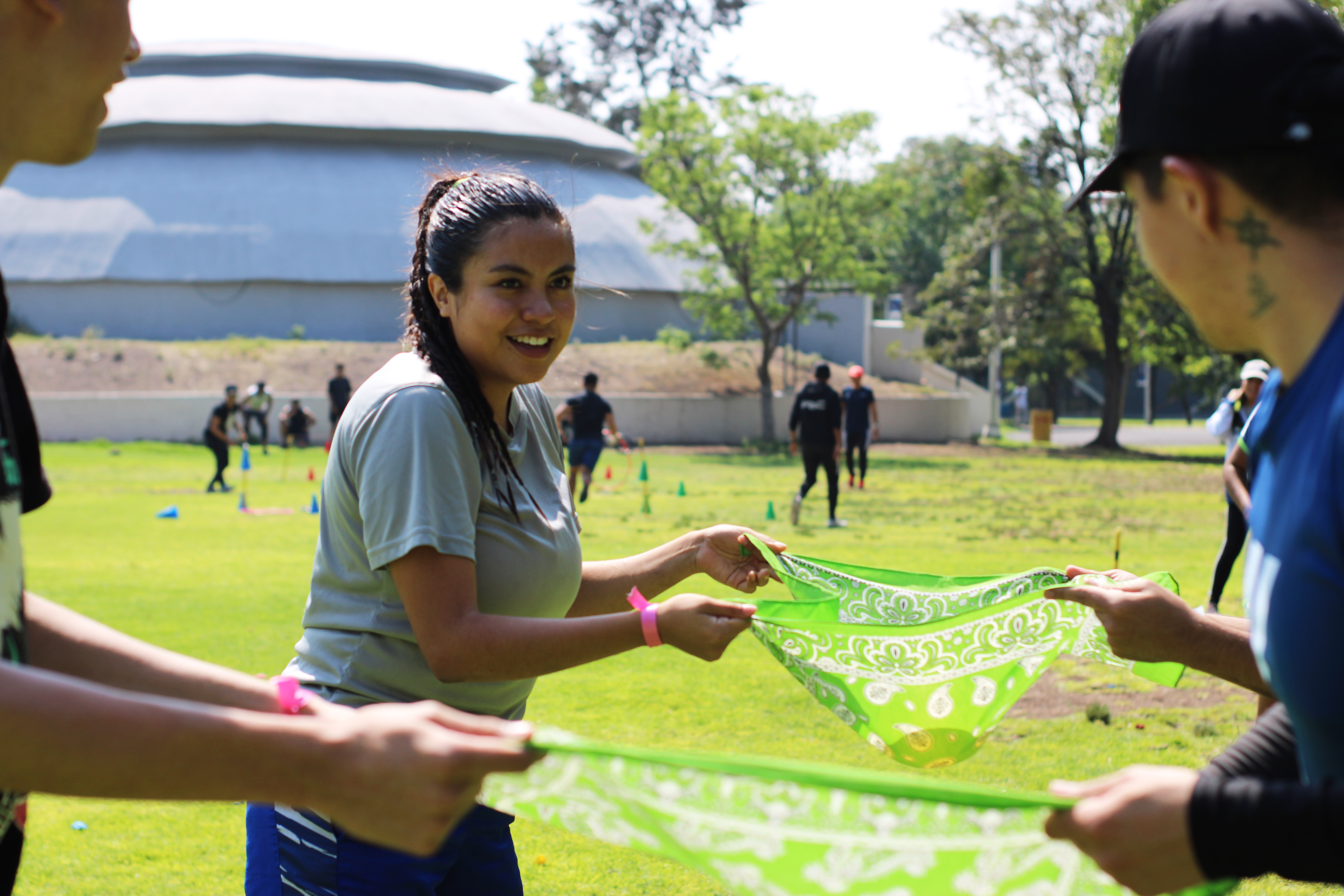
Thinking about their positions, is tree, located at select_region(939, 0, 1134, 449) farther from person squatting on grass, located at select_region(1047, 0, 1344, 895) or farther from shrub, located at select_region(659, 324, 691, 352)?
person squatting on grass, located at select_region(1047, 0, 1344, 895)

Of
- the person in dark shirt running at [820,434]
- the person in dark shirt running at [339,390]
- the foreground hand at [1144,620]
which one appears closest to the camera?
the foreground hand at [1144,620]

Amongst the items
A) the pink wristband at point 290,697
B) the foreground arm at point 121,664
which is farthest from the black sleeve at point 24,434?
the pink wristband at point 290,697

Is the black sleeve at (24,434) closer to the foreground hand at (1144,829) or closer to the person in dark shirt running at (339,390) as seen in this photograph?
the foreground hand at (1144,829)

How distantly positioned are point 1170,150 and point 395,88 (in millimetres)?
59252

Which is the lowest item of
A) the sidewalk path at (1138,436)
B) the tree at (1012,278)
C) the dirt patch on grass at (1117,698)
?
the sidewalk path at (1138,436)

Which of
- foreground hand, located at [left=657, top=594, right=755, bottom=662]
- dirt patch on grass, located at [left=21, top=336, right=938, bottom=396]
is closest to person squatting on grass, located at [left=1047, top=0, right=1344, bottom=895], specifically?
foreground hand, located at [left=657, top=594, right=755, bottom=662]

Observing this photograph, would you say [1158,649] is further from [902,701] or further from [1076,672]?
[1076,672]

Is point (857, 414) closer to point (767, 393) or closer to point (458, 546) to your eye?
point (767, 393)

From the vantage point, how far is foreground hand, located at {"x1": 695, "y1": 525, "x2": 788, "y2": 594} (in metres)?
3.20

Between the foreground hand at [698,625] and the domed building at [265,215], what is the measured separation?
130ft

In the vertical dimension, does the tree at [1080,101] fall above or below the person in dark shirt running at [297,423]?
above

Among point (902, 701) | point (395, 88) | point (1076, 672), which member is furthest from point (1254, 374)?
point (395, 88)

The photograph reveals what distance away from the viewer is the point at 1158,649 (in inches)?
94.3

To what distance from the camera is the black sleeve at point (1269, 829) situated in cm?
133
